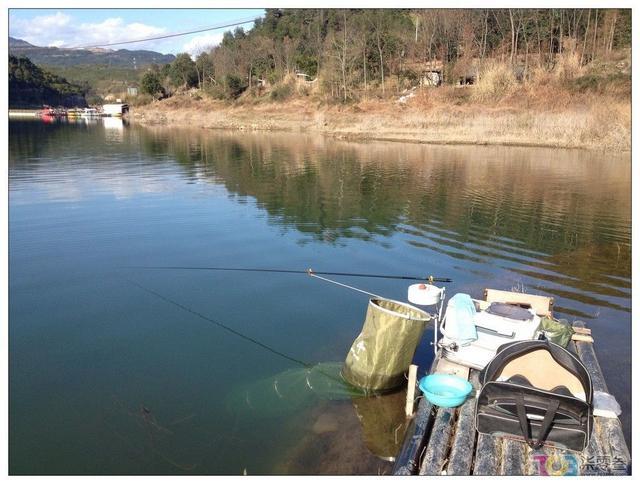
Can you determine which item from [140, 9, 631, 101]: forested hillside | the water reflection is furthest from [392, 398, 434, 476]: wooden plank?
[140, 9, 631, 101]: forested hillside

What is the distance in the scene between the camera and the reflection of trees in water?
45.8ft

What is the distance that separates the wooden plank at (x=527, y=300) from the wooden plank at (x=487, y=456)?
3.39 metres

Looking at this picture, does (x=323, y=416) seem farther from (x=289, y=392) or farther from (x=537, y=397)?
(x=537, y=397)

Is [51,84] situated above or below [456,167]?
above

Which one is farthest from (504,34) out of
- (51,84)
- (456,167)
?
(51,84)

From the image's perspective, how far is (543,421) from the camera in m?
5.30

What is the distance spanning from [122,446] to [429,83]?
5841cm

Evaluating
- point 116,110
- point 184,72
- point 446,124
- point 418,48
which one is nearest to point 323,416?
point 446,124

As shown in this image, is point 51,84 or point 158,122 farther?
point 51,84

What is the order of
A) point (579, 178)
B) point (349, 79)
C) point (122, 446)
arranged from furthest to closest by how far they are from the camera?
point (349, 79) < point (579, 178) < point (122, 446)

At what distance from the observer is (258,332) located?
29.5 ft

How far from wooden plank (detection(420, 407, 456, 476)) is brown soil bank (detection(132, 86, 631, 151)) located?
32.5 metres

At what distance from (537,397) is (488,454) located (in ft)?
2.57

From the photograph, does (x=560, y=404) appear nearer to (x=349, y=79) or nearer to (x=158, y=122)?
(x=349, y=79)
